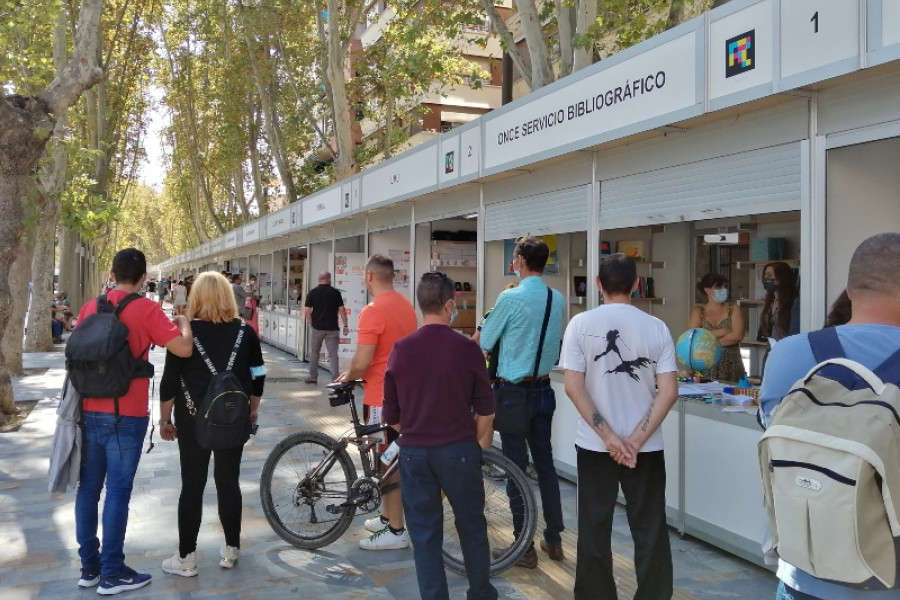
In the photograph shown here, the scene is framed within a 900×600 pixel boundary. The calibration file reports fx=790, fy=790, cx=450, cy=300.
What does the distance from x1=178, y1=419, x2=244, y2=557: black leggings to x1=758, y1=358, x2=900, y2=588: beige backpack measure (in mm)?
3133

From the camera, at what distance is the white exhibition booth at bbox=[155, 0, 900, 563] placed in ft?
12.8

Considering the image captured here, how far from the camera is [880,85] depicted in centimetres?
377

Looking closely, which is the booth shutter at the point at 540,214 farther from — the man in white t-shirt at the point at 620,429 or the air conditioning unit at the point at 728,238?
the man in white t-shirt at the point at 620,429

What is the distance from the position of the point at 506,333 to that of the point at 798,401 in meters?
2.76

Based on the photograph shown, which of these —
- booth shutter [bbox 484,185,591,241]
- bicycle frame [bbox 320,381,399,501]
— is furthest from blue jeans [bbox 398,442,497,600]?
booth shutter [bbox 484,185,591,241]

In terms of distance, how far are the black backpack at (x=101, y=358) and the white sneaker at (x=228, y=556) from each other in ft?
3.46

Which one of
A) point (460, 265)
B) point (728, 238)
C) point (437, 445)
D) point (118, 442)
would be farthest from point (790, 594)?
point (460, 265)

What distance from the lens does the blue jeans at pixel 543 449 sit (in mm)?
4492

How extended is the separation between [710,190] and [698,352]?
115 centimetres

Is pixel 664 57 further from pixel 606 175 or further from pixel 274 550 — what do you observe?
pixel 274 550

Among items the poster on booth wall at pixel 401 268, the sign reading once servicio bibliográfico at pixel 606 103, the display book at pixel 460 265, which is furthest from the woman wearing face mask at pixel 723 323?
the poster on booth wall at pixel 401 268

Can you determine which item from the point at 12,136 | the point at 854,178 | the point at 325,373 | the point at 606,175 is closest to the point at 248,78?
the point at 325,373

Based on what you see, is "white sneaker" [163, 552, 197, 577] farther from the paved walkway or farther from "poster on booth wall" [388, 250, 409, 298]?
"poster on booth wall" [388, 250, 409, 298]

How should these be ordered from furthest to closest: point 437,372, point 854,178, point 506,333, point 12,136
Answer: point 12,136 < point 506,333 < point 854,178 < point 437,372
